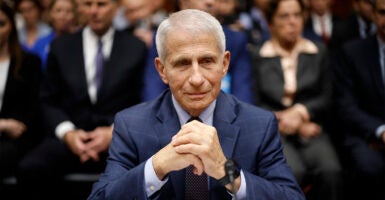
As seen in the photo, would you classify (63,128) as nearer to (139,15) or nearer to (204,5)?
(204,5)

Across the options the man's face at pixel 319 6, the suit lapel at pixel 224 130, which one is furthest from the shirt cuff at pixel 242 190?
the man's face at pixel 319 6

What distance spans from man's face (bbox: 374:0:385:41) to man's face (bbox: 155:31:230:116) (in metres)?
1.92

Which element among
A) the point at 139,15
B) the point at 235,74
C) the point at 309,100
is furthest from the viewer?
the point at 139,15

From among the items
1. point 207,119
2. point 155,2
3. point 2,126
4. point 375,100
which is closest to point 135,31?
point 155,2

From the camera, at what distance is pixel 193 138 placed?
1.74 meters

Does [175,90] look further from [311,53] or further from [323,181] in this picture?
[311,53]

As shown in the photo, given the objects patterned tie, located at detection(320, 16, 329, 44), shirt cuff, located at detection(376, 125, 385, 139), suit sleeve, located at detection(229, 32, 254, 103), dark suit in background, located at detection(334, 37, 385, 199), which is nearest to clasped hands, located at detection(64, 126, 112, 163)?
suit sleeve, located at detection(229, 32, 254, 103)

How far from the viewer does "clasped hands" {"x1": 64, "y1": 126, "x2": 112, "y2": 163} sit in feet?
11.2

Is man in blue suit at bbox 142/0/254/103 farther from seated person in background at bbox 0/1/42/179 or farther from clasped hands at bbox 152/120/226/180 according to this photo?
clasped hands at bbox 152/120/226/180

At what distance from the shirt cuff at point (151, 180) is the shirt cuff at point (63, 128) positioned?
1805mm

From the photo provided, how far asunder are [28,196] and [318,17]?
123 inches

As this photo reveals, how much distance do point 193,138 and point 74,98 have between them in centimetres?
201

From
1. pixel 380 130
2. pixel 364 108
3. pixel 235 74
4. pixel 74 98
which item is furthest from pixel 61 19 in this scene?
pixel 380 130

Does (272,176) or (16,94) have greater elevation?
(272,176)
